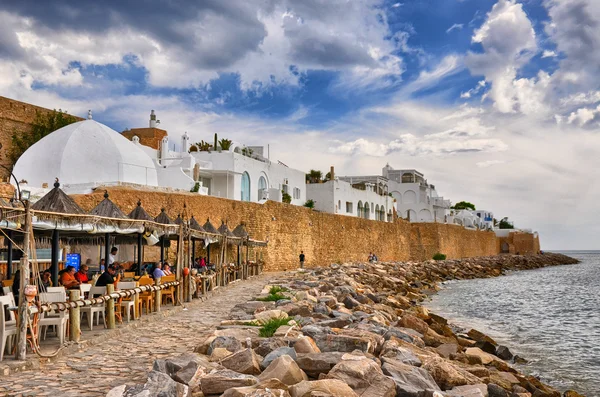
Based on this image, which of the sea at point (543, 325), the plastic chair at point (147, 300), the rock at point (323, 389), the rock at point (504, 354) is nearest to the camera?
the rock at point (323, 389)

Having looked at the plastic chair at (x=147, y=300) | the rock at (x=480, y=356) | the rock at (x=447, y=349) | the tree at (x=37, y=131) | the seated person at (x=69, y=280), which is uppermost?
the tree at (x=37, y=131)

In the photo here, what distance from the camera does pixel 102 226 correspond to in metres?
10.9

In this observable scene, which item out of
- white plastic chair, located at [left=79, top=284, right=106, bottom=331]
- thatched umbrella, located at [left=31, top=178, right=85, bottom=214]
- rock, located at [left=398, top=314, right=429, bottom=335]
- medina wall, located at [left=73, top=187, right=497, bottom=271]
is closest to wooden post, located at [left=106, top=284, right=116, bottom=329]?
white plastic chair, located at [left=79, top=284, right=106, bottom=331]

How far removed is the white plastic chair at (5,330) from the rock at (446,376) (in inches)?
217

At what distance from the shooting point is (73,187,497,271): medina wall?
81.9 ft

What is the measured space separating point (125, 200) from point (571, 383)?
721 inches

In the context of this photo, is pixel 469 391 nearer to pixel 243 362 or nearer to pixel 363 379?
pixel 363 379

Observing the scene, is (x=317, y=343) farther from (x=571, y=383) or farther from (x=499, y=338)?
Result: (x=499, y=338)

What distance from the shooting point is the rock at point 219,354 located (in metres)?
7.00

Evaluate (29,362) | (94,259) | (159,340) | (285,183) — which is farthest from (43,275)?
(285,183)

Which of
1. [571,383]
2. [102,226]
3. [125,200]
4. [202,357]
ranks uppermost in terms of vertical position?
[125,200]

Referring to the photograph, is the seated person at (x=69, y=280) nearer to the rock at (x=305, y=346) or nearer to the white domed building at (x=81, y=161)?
the rock at (x=305, y=346)

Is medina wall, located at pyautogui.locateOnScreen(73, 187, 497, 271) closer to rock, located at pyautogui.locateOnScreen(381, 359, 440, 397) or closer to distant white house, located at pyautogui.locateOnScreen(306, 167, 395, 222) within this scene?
distant white house, located at pyautogui.locateOnScreen(306, 167, 395, 222)

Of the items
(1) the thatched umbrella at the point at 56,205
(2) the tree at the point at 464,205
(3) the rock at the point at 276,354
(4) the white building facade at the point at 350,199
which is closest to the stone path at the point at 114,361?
(3) the rock at the point at 276,354
